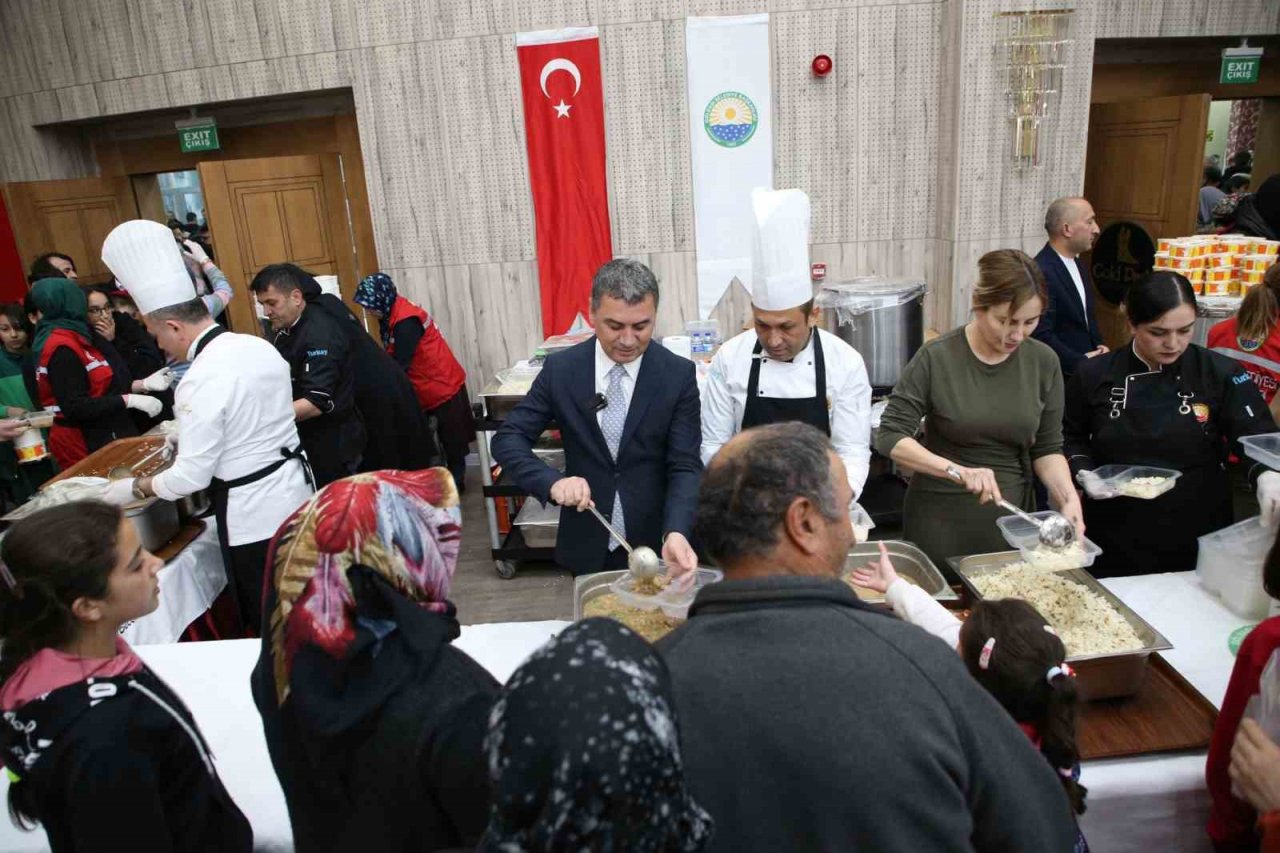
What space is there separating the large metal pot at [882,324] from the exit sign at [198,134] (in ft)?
13.3

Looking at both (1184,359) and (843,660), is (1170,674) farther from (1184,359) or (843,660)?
(843,660)

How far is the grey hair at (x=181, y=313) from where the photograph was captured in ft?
8.26

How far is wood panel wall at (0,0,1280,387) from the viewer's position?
14.8ft

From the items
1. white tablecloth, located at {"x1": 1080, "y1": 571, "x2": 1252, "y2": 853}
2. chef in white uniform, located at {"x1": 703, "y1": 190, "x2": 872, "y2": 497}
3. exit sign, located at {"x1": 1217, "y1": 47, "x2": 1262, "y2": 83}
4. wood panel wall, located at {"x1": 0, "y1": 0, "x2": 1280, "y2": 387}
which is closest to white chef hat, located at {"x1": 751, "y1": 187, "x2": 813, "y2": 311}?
chef in white uniform, located at {"x1": 703, "y1": 190, "x2": 872, "y2": 497}

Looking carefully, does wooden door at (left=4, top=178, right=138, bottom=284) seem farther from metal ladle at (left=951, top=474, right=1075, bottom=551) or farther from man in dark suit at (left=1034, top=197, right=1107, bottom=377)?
metal ladle at (left=951, top=474, right=1075, bottom=551)

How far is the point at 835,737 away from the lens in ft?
2.79

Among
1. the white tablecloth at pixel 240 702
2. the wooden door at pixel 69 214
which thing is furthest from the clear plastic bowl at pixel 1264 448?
the wooden door at pixel 69 214

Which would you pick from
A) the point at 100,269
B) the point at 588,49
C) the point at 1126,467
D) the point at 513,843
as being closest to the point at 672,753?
the point at 513,843

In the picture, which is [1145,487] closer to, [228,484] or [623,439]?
[623,439]

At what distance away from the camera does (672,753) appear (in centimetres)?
67

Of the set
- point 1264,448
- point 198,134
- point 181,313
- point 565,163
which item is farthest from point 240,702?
point 198,134

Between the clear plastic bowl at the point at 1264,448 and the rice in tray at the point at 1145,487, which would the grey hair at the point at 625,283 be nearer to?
the rice in tray at the point at 1145,487

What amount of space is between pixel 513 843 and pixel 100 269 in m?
6.69

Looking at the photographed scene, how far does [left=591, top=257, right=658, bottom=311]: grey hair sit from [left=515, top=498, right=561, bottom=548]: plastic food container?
6.08ft
